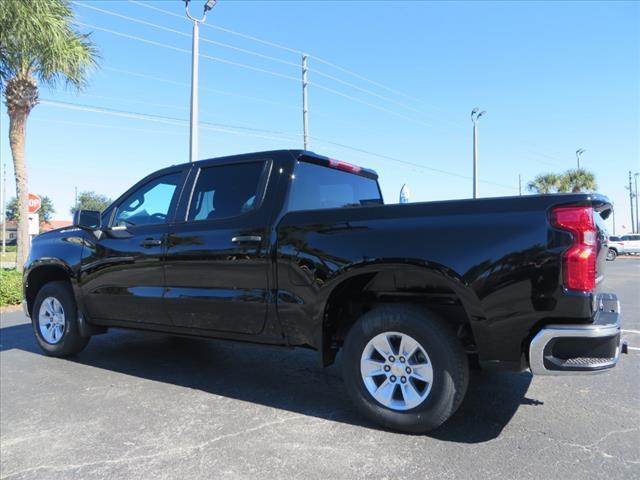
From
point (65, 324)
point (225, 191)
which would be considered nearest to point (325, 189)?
point (225, 191)

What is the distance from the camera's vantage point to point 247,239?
4078mm

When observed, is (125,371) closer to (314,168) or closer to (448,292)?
(314,168)

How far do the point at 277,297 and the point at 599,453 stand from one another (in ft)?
7.55

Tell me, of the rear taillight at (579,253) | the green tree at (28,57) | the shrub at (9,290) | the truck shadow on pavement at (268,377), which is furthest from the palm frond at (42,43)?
the rear taillight at (579,253)

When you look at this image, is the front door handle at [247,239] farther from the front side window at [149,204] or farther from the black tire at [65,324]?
the black tire at [65,324]

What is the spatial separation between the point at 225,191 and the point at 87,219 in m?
1.79

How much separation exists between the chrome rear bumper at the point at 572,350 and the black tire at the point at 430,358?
1.60ft

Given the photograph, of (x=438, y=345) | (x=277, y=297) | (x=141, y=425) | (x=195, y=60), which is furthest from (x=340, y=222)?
(x=195, y=60)

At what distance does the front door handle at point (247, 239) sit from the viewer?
4031 millimetres

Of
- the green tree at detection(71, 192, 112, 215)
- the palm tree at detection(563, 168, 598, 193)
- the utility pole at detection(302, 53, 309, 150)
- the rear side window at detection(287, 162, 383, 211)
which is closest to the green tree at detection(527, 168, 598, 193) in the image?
the palm tree at detection(563, 168, 598, 193)

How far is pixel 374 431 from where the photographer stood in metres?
3.52

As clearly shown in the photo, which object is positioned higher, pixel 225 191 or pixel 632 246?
pixel 225 191

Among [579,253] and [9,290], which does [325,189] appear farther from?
[9,290]

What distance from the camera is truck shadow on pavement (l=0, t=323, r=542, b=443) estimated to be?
12.3 feet
